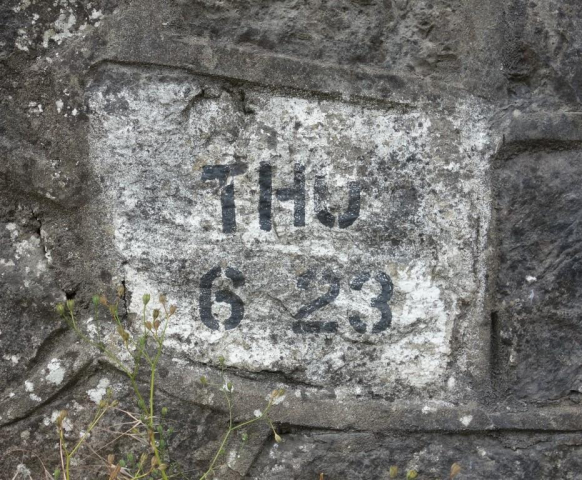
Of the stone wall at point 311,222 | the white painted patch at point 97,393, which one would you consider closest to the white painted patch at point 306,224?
the stone wall at point 311,222

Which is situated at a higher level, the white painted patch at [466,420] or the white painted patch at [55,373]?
the white painted patch at [55,373]

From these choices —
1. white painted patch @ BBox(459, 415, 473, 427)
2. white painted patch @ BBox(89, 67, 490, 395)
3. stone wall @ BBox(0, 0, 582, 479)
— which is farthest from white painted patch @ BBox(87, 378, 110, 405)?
white painted patch @ BBox(459, 415, 473, 427)

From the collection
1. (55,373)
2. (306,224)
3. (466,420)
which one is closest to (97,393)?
(55,373)

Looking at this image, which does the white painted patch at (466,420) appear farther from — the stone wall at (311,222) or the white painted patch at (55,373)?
the white painted patch at (55,373)

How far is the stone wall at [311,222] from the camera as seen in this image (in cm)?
146

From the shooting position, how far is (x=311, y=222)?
152 cm

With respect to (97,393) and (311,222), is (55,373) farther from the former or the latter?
(311,222)

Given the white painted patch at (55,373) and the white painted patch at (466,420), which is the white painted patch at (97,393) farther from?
the white painted patch at (466,420)

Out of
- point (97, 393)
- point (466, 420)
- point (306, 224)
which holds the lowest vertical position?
point (466, 420)

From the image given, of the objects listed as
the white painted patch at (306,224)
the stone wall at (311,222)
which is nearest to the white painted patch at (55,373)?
the stone wall at (311,222)

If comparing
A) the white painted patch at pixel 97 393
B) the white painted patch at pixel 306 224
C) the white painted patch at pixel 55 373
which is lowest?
the white painted patch at pixel 97 393

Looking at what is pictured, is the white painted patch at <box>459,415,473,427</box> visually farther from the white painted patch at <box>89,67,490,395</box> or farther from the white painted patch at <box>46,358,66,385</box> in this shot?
the white painted patch at <box>46,358,66,385</box>

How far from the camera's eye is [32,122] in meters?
1.45

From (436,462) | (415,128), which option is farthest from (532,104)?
(436,462)
